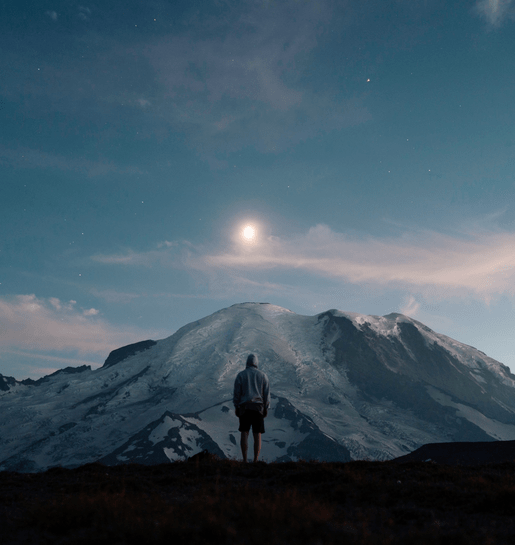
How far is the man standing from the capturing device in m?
13.2

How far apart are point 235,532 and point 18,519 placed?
3497 millimetres

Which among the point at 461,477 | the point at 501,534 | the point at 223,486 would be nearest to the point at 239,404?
the point at 223,486

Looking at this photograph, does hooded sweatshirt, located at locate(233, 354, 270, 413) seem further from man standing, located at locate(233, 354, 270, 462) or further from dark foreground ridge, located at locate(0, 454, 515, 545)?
dark foreground ridge, located at locate(0, 454, 515, 545)

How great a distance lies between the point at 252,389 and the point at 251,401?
1.13 feet

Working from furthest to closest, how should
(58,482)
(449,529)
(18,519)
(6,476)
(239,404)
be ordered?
(239,404), (6,476), (58,482), (18,519), (449,529)

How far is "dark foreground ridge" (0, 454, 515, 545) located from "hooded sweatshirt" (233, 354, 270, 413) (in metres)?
2.43

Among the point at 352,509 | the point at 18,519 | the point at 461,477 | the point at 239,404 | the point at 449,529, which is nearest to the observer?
the point at 449,529

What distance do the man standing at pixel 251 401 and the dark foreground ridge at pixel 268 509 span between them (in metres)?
2.19

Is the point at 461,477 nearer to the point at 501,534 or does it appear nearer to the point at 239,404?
the point at 501,534

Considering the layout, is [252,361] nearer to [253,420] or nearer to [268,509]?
[253,420]

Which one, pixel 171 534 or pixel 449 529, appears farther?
pixel 449 529

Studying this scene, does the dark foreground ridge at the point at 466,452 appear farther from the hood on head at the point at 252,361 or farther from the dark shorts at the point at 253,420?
the hood on head at the point at 252,361

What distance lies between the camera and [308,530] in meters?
5.56

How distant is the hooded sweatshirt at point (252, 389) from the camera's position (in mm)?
13234
